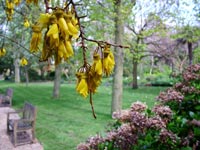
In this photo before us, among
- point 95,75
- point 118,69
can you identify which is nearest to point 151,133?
point 95,75

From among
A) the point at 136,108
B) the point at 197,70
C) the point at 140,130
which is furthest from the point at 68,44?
the point at 197,70

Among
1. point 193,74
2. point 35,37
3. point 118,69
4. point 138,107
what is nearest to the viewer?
point 35,37

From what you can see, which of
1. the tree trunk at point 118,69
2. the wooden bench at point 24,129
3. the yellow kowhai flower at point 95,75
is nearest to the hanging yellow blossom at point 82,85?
the yellow kowhai flower at point 95,75

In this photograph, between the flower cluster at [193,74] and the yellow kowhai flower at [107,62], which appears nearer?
the yellow kowhai flower at [107,62]

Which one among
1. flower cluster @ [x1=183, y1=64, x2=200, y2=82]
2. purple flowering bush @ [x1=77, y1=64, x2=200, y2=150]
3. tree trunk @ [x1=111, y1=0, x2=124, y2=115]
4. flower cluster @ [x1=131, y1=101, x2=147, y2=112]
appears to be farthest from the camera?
tree trunk @ [x1=111, y1=0, x2=124, y2=115]

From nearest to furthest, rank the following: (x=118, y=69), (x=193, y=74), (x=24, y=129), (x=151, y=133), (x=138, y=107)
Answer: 1. (x=151, y=133)
2. (x=138, y=107)
3. (x=193, y=74)
4. (x=24, y=129)
5. (x=118, y=69)

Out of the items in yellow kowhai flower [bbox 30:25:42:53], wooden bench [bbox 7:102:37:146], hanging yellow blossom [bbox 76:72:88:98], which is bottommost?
wooden bench [bbox 7:102:37:146]

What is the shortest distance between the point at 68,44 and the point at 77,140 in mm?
6483

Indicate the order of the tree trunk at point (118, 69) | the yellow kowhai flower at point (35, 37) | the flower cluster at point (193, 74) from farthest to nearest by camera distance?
1. the tree trunk at point (118, 69)
2. the flower cluster at point (193, 74)
3. the yellow kowhai flower at point (35, 37)

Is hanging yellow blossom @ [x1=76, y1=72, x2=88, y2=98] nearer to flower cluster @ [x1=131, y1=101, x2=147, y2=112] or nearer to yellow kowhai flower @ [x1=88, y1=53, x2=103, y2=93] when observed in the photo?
yellow kowhai flower @ [x1=88, y1=53, x2=103, y2=93]

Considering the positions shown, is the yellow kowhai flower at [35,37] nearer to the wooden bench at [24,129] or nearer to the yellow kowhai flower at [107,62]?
the yellow kowhai flower at [107,62]

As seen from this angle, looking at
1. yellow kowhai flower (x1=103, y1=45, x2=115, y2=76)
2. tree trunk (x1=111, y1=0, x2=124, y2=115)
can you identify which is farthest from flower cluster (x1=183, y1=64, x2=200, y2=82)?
tree trunk (x1=111, y1=0, x2=124, y2=115)

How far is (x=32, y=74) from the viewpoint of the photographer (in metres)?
30.1

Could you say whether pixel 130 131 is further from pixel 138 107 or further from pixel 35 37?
pixel 35 37
